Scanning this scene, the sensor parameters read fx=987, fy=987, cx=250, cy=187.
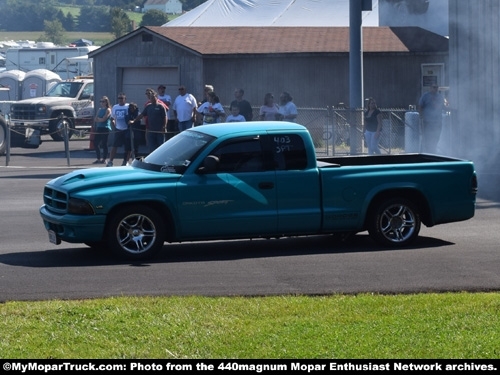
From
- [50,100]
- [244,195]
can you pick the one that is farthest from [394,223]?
[50,100]

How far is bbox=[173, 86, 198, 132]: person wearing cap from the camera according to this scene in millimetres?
24422

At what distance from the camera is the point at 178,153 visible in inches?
472

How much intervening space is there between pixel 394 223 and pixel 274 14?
28.4 m

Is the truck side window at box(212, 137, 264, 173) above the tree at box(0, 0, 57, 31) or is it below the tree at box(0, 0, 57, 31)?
below

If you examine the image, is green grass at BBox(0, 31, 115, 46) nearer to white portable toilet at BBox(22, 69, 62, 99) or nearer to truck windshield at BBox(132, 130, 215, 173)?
white portable toilet at BBox(22, 69, 62, 99)

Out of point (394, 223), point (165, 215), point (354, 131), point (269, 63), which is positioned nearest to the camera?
point (165, 215)

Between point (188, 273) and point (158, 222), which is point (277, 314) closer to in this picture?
point (188, 273)

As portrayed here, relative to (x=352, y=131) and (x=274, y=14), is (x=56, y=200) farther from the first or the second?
(x=274, y=14)

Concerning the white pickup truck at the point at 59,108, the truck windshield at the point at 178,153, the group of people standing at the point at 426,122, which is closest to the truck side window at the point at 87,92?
the white pickup truck at the point at 59,108

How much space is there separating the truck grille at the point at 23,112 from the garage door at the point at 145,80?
20.4 feet

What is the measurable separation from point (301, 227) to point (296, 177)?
0.60 m

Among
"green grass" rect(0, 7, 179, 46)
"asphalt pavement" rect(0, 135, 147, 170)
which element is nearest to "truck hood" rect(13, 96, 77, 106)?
"asphalt pavement" rect(0, 135, 147, 170)

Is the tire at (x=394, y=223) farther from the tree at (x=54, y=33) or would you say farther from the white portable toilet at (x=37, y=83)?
the tree at (x=54, y=33)

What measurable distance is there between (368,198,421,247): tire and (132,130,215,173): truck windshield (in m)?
2.26
